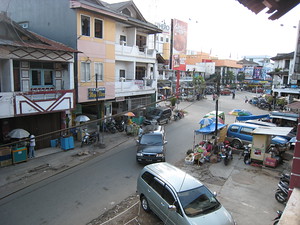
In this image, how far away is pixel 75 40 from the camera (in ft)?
57.1

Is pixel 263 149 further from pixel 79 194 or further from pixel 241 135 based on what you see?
pixel 79 194

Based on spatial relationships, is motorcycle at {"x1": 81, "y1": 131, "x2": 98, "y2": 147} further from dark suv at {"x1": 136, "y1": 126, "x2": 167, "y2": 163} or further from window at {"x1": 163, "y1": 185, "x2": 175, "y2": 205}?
window at {"x1": 163, "y1": 185, "x2": 175, "y2": 205}

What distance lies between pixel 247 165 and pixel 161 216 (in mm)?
8136

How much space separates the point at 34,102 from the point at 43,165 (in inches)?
147

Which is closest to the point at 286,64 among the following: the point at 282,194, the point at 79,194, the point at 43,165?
the point at 282,194

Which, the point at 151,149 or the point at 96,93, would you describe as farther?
the point at 96,93

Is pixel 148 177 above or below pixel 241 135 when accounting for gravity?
Answer: above

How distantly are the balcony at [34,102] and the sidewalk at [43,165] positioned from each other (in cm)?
284

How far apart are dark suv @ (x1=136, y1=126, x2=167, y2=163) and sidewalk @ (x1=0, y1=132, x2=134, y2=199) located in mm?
3354

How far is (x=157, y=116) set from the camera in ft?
79.1

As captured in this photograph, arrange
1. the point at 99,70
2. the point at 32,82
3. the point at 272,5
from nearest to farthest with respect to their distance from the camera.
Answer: the point at 272,5, the point at 32,82, the point at 99,70

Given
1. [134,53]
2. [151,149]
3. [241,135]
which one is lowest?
[151,149]

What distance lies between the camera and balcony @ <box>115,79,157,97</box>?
22.0 metres

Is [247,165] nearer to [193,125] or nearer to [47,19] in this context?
[193,125]
